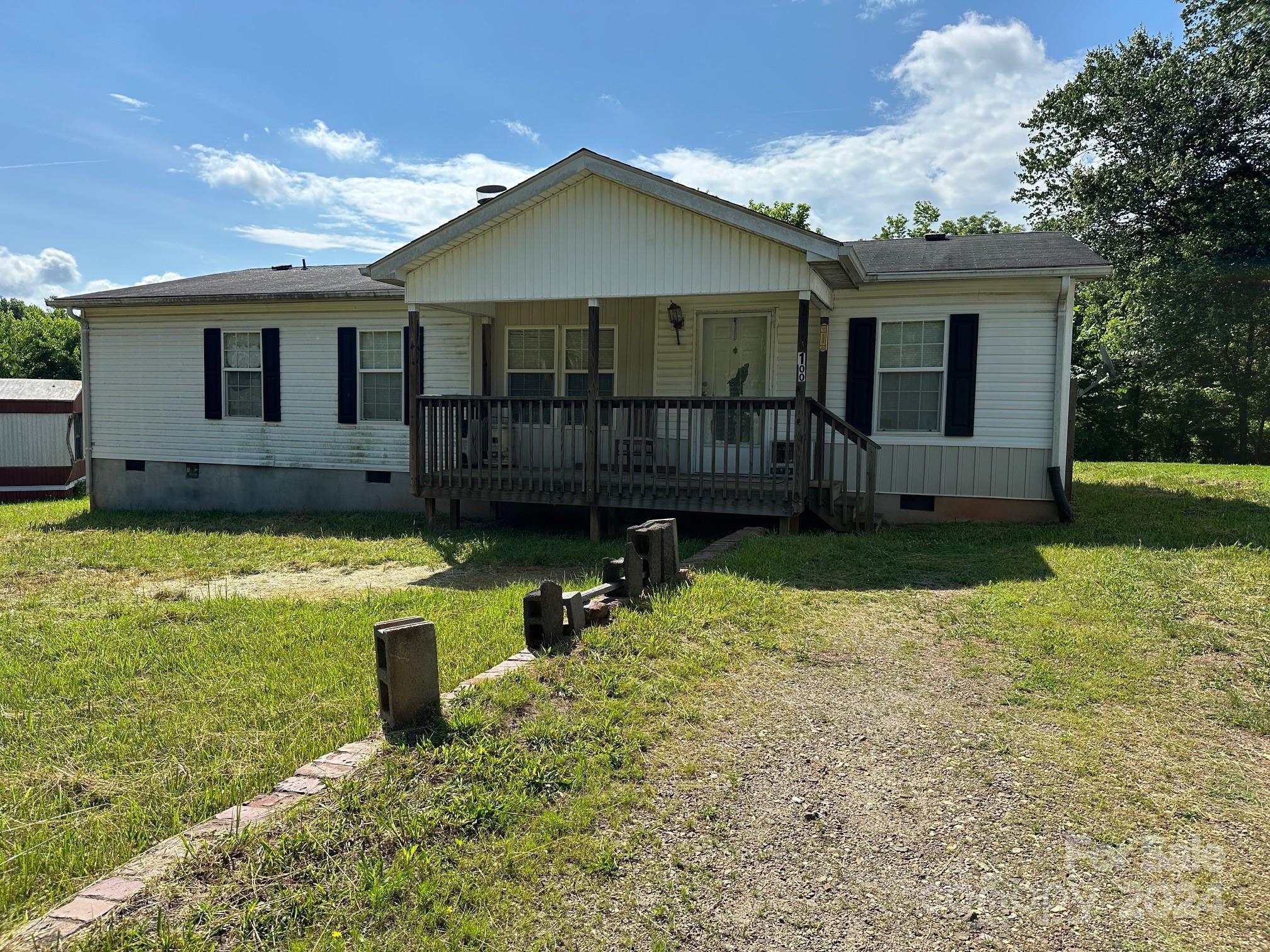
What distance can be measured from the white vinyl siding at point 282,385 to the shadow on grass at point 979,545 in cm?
616

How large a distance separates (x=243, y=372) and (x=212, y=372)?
19.4 inches

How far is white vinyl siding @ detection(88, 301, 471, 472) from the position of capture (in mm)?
11688

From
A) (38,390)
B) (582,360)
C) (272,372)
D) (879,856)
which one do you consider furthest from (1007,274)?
(38,390)

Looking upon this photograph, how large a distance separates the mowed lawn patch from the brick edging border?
176 mm

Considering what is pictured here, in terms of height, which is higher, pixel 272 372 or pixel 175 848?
pixel 272 372

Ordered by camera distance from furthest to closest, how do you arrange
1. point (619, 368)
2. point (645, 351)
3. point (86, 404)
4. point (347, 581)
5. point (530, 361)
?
point (86, 404) → point (530, 361) → point (619, 368) → point (645, 351) → point (347, 581)

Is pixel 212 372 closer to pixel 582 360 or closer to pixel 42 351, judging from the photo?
pixel 582 360

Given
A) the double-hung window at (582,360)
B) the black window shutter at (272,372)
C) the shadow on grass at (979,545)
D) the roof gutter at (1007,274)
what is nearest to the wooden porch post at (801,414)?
the shadow on grass at (979,545)

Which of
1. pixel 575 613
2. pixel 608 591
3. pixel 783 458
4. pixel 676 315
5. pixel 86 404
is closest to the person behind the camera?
pixel 575 613

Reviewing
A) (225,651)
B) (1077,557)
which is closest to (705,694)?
(225,651)

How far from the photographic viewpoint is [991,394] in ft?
31.8

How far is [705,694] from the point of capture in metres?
4.04

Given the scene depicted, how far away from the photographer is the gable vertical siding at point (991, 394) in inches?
373

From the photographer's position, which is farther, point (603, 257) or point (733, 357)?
point (733, 357)
